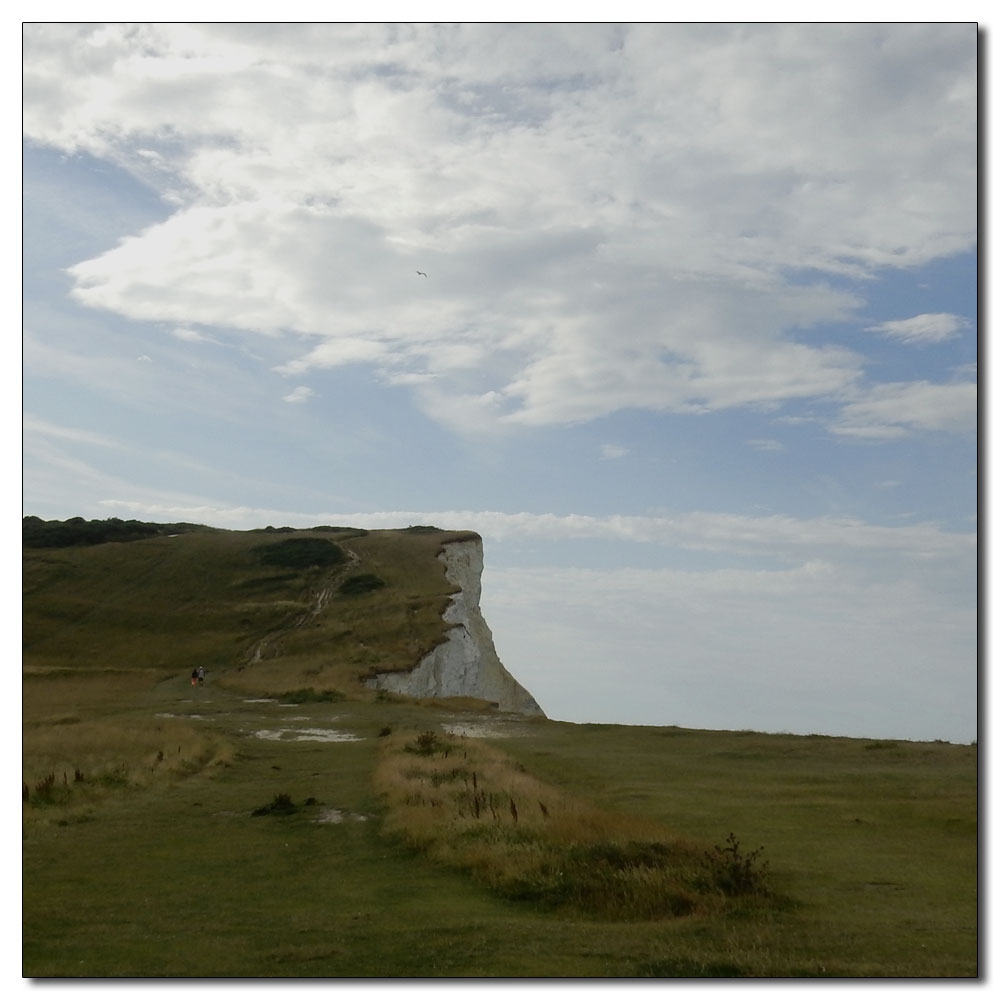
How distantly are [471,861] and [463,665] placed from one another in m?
62.1

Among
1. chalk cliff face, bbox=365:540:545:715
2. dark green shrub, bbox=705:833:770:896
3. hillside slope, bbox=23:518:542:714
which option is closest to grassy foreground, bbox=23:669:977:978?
dark green shrub, bbox=705:833:770:896

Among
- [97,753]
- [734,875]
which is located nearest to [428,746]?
[97,753]

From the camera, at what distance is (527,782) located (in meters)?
24.8

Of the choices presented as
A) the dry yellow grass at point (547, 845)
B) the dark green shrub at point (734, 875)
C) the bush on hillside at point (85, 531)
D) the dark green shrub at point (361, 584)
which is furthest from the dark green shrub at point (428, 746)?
the bush on hillside at point (85, 531)

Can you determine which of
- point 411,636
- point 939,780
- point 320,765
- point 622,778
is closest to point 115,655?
point 411,636

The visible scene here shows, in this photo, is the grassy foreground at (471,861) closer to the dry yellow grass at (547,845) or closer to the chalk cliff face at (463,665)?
the dry yellow grass at (547,845)

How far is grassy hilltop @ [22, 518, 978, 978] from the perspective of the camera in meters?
11.4

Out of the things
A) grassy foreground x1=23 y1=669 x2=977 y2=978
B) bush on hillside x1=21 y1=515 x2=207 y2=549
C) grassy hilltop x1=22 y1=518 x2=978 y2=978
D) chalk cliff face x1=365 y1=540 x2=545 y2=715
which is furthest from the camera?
bush on hillside x1=21 y1=515 x2=207 y2=549

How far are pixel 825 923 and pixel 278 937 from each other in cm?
685

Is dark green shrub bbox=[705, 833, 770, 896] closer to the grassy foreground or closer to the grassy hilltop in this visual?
the grassy hilltop

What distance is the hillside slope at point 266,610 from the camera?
74.9m

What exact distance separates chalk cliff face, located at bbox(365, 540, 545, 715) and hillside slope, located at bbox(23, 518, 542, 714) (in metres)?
0.18

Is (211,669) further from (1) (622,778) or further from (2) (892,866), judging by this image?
(2) (892,866)

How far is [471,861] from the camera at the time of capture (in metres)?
16.9
